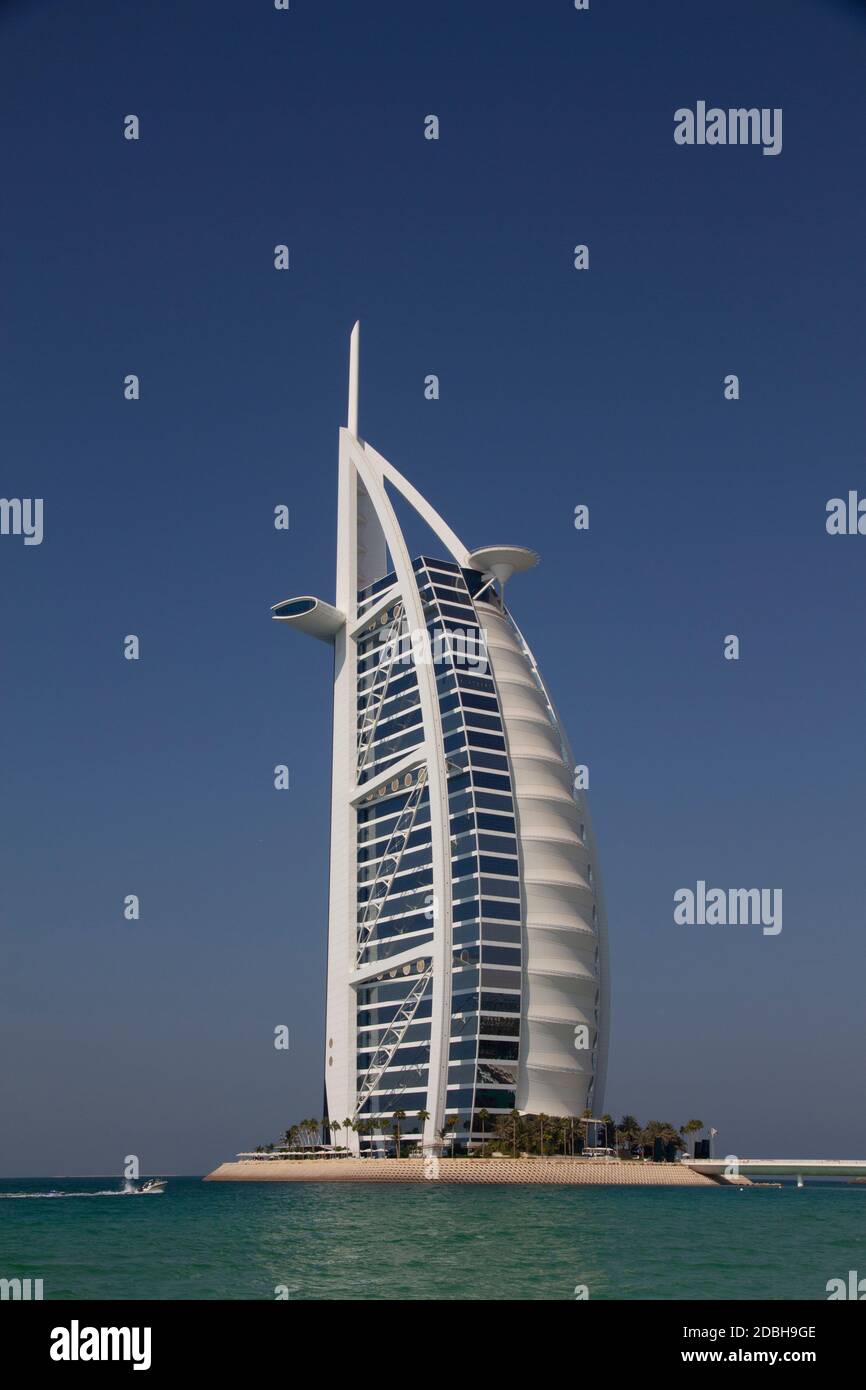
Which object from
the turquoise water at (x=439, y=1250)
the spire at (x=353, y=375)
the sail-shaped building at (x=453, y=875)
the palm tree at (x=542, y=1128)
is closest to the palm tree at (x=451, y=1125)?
the sail-shaped building at (x=453, y=875)

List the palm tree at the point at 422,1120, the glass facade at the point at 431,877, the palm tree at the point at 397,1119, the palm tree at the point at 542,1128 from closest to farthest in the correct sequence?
1. the palm tree at the point at 542,1128
2. the palm tree at the point at 422,1120
3. the glass facade at the point at 431,877
4. the palm tree at the point at 397,1119

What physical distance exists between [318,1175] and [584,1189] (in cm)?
1838

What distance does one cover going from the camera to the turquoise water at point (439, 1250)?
28.5 metres

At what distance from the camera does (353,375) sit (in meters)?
121

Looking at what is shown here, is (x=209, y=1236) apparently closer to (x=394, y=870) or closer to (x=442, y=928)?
(x=442, y=928)

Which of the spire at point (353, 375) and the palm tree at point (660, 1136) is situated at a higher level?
the spire at point (353, 375)

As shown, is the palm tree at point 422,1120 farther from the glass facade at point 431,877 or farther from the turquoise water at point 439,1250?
the turquoise water at point 439,1250

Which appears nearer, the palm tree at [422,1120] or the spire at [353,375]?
the palm tree at [422,1120]

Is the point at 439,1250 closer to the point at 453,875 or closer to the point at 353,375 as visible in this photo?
the point at 453,875

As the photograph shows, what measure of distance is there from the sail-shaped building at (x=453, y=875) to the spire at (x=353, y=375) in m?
11.4

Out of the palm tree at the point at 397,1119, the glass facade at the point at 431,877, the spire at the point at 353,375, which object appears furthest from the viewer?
the spire at the point at 353,375

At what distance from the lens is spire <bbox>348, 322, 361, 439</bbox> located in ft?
388

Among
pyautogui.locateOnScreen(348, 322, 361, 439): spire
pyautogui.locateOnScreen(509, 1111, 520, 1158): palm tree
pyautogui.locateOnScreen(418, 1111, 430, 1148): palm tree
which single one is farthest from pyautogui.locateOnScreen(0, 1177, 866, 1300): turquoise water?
pyautogui.locateOnScreen(348, 322, 361, 439): spire

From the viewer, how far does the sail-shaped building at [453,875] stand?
3556 inches
